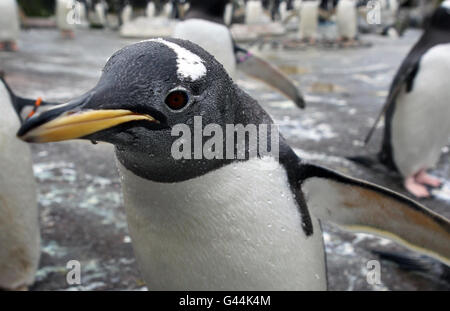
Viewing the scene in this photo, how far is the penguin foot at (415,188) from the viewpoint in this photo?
2.54m

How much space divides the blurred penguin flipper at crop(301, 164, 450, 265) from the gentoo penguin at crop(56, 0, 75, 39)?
10.4 meters

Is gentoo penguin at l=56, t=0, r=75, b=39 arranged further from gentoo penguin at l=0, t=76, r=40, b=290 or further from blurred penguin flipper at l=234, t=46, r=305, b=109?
gentoo penguin at l=0, t=76, r=40, b=290

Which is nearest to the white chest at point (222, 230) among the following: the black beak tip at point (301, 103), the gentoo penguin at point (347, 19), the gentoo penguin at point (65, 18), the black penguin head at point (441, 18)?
the black beak tip at point (301, 103)

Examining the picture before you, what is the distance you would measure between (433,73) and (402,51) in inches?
268

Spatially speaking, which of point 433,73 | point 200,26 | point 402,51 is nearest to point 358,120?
point 433,73

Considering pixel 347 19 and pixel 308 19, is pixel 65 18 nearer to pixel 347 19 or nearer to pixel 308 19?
pixel 308 19

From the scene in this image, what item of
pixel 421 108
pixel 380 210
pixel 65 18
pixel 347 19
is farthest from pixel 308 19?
pixel 380 210

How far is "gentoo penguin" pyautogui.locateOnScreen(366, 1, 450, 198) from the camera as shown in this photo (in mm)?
2506

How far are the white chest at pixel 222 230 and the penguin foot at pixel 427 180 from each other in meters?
1.82

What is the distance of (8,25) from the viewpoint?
7137mm

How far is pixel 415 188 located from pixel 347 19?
26.3 ft

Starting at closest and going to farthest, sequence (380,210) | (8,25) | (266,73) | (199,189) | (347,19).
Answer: (199,189) < (380,210) < (266,73) < (8,25) < (347,19)

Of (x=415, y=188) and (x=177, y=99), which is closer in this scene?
(x=177, y=99)

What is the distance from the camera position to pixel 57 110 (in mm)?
734
